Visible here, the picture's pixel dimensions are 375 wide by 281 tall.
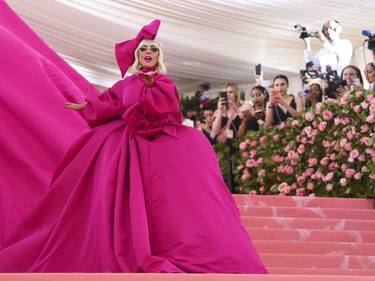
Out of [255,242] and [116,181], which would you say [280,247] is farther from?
[116,181]

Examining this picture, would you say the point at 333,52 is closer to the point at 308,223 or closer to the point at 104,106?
the point at 308,223

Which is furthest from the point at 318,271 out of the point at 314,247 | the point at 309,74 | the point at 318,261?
the point at 309,74

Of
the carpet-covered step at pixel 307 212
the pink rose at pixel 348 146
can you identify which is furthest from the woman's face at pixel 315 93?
the carpet-covered step at pixel 307 212

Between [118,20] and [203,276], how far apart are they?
8.94 metres

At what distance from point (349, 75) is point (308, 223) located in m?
2.50

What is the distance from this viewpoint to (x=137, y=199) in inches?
162

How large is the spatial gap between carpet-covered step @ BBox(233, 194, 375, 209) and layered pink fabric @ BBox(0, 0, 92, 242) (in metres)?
1.31

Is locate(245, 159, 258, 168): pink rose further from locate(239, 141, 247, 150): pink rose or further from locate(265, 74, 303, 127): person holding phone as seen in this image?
locate(265, 74, 303, 127): person holding phone

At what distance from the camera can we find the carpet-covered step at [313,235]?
18.5 feet

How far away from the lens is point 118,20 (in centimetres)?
1205

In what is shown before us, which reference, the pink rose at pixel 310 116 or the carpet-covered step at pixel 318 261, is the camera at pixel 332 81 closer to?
the pink rose at pixel 310 116

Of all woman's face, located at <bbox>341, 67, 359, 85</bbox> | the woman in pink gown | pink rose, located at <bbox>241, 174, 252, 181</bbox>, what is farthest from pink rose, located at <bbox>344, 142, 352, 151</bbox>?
the woman in pink gown

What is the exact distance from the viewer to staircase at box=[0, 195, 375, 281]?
200 inches

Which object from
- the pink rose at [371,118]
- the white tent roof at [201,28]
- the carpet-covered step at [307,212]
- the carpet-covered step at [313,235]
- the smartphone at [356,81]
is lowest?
the carpet-covered step at [313,235]
